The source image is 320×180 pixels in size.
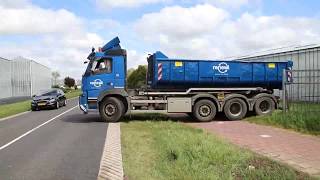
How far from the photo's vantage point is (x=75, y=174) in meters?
9.36

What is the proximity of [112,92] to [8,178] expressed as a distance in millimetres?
12595

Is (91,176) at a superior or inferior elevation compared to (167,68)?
inferior

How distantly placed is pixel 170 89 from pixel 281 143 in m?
9.63

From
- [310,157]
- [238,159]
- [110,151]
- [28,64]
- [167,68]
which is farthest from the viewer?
[28,64]

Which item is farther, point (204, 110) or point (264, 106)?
point (264, 106)

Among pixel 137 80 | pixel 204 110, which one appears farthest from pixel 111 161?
pixel 137 80

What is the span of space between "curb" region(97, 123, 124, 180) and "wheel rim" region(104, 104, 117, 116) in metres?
6.40

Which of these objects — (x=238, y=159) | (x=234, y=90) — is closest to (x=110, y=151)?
(x=238, y=159)

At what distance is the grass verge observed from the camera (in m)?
15.3

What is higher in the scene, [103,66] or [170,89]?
[103,66]

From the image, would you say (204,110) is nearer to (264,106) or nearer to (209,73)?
(209,73)

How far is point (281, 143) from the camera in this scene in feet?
42.4

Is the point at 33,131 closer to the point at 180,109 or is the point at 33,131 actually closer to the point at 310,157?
the point at 180,109

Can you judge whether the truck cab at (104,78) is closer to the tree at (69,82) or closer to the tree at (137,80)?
the tree at (137,80)
